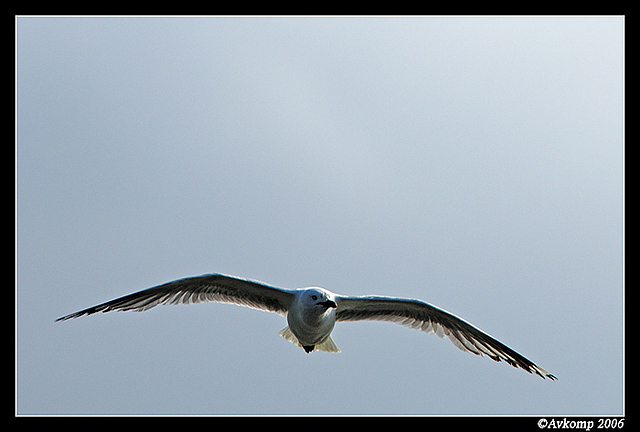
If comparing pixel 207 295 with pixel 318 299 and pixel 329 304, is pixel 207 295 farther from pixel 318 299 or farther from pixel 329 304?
pixel 329 304

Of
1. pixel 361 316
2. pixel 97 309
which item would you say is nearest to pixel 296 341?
pixel 361 316

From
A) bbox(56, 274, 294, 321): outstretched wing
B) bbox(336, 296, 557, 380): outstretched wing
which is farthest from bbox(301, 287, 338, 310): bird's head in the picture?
bbox(336, 296, 557, 380): outstretched wing

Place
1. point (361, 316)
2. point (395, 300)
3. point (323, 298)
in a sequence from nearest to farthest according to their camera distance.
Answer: point (323, 298) → point (395, 300) → point (361, 316)

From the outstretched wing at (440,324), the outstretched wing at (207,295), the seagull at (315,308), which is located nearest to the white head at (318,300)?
the seagull at (315,308)

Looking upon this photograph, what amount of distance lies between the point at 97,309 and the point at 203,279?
4.88 ft

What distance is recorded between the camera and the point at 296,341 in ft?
24.3

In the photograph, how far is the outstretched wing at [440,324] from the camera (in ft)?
23.4

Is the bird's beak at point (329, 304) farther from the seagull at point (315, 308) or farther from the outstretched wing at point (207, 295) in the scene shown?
the outstretched wing at point (207, 295)

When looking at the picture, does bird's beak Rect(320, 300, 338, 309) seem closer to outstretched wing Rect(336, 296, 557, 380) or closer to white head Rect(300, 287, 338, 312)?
white head Rect(300, 287, 338, 312)

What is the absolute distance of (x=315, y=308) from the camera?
6305mm

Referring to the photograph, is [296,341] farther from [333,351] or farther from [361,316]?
[361,316]

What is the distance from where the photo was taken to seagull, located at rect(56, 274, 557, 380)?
6504 mm

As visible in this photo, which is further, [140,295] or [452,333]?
[452,333]

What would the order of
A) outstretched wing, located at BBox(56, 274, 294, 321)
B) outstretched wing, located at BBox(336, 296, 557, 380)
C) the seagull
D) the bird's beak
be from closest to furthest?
the bird's beak
the seagull
outstretched wing, located at BBox(56, 274, 294, 321)
outstretched wing, located at BBox(336, 296, 557, 380)
